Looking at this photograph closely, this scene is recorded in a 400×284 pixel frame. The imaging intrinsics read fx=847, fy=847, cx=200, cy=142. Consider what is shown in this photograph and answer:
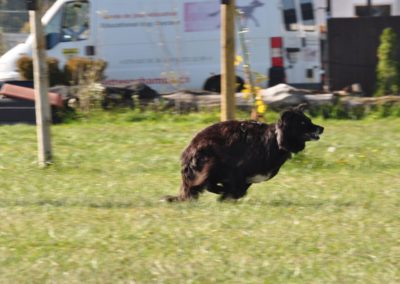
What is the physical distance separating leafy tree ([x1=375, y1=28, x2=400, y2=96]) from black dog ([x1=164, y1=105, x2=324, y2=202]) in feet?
30.8

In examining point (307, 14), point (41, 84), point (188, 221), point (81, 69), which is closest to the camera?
point (188, 221)

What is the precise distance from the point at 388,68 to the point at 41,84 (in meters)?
8.73

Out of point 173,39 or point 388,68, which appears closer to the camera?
point 388,68

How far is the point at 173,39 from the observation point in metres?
16.8

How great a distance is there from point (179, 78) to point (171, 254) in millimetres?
10053

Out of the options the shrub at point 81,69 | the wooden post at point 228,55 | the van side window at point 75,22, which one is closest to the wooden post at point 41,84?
the wooden post at point 228,55

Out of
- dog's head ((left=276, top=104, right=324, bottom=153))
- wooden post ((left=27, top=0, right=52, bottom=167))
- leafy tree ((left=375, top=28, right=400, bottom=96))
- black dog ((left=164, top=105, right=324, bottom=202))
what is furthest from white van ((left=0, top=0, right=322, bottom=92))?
dog's head ((left=276, top=104, right=324, bottom=153))

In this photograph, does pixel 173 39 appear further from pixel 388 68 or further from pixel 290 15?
pixel 388 68

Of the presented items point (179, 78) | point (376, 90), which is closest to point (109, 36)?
point (179, 78)

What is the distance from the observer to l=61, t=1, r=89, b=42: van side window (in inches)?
667

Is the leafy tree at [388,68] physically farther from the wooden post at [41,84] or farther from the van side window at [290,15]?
the wooden post at [41,84]

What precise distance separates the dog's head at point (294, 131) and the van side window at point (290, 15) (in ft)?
31.2

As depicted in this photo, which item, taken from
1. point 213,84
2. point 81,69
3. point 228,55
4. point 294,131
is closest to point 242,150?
point 294,131

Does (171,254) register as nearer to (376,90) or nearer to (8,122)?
(8,122)
